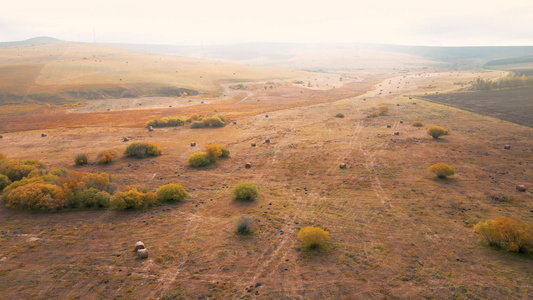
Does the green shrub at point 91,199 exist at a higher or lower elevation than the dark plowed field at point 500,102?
lower

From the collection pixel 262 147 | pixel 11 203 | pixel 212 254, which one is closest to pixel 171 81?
pixel 262 147

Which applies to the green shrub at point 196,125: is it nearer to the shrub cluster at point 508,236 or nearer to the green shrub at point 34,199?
the green shrub at point 34,199

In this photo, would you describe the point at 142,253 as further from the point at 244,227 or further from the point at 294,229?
the point at 294,229

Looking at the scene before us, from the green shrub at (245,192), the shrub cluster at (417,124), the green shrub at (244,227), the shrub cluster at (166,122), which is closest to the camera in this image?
the green shrub at (244,227)

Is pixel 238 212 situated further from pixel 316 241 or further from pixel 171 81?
pixel 171 81

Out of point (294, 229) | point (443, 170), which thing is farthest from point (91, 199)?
point (443, 170)

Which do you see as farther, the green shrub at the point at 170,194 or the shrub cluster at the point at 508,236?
the green shrub at the point at 170,194

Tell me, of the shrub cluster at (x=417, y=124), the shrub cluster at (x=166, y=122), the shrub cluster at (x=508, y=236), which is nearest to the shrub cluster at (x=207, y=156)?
the shrub cluster at (x=166, y=122)
